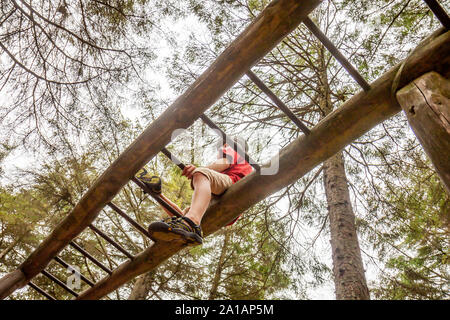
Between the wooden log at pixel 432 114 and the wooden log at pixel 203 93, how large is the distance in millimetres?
565

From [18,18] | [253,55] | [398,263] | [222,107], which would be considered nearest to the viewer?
[253,55]

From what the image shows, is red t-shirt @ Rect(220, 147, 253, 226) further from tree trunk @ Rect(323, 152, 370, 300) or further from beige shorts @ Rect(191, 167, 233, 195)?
tree trunk @ Rect(323, 152, 370, 300)

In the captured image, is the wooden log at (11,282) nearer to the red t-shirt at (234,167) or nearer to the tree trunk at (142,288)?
the red t-shirt at (234,167)

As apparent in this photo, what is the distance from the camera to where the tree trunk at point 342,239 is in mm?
2553

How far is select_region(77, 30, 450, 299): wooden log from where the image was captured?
1.21 metres

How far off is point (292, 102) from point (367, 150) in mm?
1229

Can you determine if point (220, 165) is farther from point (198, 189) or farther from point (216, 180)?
point (198, 189)

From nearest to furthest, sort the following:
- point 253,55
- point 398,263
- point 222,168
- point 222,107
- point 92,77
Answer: point 253,55 < point 222,168 < point 92,77 < point 222,107 < point 398,263

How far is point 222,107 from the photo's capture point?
373 cm

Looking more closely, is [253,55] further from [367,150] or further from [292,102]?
[367,150]

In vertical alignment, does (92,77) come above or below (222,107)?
below

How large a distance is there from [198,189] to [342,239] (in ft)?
5.89
